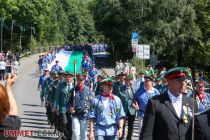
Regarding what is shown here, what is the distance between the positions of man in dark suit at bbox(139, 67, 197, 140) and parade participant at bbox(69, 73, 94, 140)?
6117mm

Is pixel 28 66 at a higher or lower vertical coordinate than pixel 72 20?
lower

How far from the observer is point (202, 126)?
192 inches

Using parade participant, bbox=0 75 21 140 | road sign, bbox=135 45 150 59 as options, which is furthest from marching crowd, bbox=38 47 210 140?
road sign, bbox=135 45 150 59

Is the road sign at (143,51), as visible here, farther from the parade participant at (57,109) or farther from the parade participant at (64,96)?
the parade participant at (64,96)

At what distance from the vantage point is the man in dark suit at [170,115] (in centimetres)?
601

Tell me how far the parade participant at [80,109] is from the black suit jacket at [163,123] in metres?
6.16

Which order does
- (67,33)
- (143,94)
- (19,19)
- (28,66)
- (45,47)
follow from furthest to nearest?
(67,33) → (45,47) → (19,19) → (28,66) → (143,94)

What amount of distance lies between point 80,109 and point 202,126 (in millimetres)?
7485

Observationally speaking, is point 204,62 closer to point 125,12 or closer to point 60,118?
point 125,12

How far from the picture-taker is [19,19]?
77188mm

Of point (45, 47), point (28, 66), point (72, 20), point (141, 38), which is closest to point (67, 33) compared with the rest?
point (72, 20)

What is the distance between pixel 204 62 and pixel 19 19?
1248 inches

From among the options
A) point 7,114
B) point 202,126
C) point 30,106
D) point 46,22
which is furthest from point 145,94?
point 46,22

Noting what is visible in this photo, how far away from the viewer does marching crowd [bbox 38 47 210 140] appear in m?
6.04
